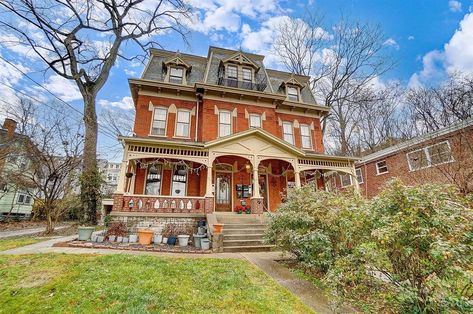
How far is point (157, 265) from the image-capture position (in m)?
5.26

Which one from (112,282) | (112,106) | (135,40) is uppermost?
(135,40)

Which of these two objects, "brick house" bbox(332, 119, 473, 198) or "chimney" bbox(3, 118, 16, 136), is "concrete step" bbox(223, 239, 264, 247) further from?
"chimney" bbox(3, 118, 16, 136)

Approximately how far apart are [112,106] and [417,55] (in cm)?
3215

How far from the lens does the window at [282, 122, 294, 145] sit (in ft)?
49.8

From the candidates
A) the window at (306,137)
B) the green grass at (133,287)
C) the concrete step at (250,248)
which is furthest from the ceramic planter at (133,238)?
the window at (306,137)

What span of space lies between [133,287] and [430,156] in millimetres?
17026

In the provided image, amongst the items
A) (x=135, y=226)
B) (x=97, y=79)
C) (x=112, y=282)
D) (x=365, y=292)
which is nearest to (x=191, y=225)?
(x=135, y=226)

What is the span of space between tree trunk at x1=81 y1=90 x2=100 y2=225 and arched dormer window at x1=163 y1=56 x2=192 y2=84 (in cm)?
520

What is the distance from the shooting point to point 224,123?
13.8 meters

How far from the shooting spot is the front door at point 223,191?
13.1 metres

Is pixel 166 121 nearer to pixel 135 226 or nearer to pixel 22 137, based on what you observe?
pixel 135 226

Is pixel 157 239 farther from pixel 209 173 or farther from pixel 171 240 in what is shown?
pixel 209 173

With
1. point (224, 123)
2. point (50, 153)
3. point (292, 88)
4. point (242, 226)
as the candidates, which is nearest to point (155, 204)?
A: point (242, 226)

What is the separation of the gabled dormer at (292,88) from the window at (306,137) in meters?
2.14
